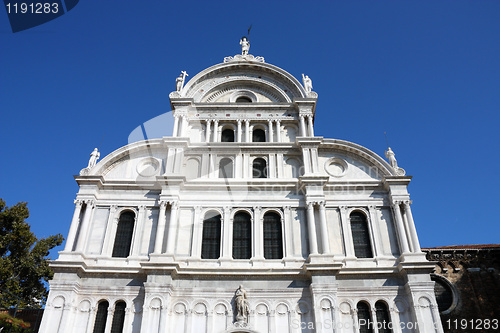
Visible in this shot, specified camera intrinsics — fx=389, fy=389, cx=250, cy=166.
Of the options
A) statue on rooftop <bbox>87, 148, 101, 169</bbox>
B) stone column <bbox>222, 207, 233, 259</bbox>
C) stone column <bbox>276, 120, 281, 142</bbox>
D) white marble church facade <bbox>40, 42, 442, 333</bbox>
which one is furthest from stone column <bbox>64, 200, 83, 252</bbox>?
stone column <bbox>276, 120, 281, 142</bbox>

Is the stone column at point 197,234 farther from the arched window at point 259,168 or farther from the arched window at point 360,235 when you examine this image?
the arched window at point 360,235

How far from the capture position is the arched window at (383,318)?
58.4 ft

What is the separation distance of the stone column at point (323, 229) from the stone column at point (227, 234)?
15.2ft

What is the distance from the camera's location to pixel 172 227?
19.8m

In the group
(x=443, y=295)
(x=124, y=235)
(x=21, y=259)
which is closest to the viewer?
(x=124, y=235)

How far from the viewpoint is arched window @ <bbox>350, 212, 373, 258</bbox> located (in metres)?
19.9

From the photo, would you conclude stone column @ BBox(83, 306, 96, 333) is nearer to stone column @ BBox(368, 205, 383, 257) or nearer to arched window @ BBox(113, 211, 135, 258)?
arched window @ BBox(113, 211, 135, 258)

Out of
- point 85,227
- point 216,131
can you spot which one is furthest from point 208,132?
point 85,227

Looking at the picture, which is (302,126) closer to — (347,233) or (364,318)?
(347,233)

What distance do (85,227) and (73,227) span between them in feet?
1.95

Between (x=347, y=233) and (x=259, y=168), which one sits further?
(x=259, y=168)

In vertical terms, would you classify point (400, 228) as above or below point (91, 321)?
above

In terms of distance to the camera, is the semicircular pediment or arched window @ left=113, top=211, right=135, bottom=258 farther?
the semicircular pediment

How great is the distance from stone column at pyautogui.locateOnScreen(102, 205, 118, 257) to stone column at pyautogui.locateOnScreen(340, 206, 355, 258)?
12.0 m
